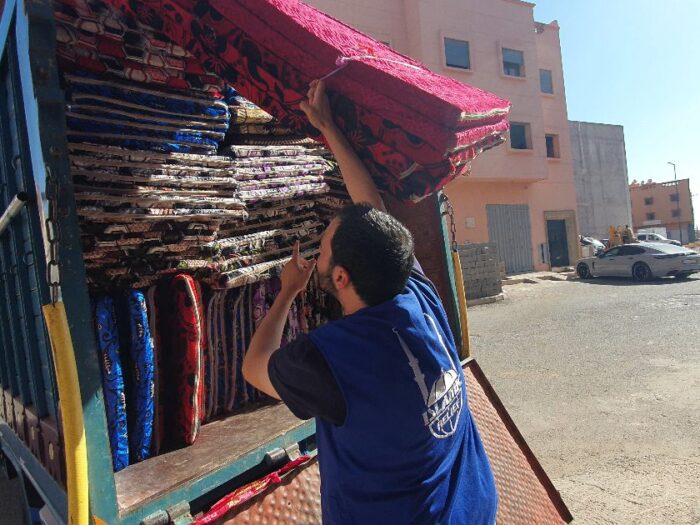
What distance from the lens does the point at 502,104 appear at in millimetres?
1994

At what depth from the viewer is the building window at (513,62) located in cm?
2050

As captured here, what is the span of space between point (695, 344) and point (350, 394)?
8.58 metres

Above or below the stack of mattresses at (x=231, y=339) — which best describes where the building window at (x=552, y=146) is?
above

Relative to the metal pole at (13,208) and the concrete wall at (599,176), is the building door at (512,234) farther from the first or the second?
the metal pole at (13,208)

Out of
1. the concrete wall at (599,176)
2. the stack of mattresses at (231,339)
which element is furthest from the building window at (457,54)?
the stack of mattresses at (231,339)

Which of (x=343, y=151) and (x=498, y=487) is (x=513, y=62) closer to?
(x=498, y=487)

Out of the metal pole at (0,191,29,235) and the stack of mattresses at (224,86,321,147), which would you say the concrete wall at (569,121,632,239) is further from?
the metal pole at (0,191,29,235)

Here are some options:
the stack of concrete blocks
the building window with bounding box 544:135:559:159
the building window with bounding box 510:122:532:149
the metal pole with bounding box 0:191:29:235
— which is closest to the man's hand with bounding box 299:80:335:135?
the metal pole with bounding box 0:191:29:235

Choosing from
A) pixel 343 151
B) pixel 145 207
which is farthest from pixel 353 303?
pixel 145 207

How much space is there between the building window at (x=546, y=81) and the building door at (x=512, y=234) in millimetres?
5897

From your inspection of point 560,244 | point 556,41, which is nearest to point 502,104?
point 560,244

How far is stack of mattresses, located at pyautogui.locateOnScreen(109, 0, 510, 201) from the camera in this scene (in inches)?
60.5

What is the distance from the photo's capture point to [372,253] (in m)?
1.31

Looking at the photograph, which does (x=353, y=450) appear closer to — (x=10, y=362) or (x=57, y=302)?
(x=57, y=302)
